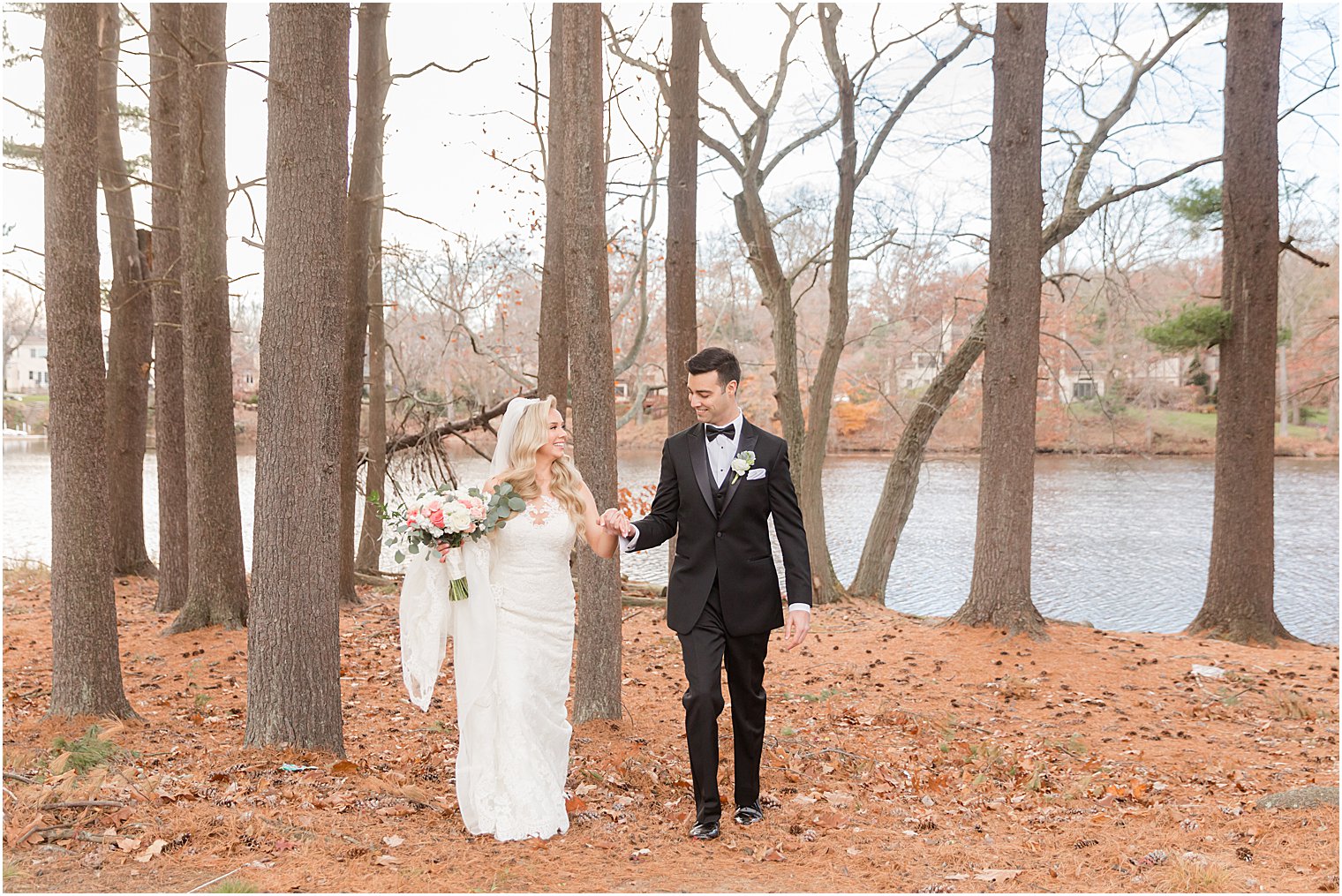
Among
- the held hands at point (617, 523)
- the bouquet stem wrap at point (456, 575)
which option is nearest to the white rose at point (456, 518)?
the bouquet stem wrap at point (456, 575)

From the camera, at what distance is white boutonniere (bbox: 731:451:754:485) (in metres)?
5.06

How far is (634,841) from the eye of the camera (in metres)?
4.90

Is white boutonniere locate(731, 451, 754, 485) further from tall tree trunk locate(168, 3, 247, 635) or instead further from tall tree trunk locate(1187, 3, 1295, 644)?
tall tree trunk locate(1187, 3, 1295, 644)

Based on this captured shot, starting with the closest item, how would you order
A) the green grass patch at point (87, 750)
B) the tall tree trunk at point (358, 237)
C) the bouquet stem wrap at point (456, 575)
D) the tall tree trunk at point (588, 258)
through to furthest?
the bouquet stem wrap at point (456, 575), the green grass patch at point (87, 750), the tall tree trunk at point (588, 258), the tall tree trunk at point (358, 237)

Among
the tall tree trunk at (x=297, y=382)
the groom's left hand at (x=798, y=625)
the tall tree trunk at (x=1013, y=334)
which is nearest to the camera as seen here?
the groom's left hand at (x=798, y=625)

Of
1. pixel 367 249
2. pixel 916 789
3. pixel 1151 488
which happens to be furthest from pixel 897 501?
pixel 1151 488

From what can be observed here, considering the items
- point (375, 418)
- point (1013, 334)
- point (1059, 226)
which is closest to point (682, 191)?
point (1013, 334)

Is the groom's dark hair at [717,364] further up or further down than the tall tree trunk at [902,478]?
further up

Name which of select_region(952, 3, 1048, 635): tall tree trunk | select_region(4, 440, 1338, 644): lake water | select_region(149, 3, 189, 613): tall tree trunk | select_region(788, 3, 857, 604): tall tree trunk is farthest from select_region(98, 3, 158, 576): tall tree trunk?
select_region(952, 3, 1048, 635): tall tree trunk

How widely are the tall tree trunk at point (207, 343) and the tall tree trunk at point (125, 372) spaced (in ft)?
13.2

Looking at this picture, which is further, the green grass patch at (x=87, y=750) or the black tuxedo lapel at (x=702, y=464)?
the green grass patch at (x=87, y=750)

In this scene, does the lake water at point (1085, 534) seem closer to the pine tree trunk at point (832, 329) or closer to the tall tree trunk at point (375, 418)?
the tall tree trunk at point (375, 418)

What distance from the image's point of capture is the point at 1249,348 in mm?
11805

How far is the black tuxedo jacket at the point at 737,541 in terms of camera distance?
506cm
